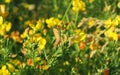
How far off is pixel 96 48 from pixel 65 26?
0.33 m

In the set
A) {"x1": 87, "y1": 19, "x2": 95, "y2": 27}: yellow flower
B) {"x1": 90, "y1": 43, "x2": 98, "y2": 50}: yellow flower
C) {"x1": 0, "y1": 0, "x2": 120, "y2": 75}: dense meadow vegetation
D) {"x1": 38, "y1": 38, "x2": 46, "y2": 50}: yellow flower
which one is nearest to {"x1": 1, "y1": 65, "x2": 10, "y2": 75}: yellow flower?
{"x1": 0, "y1": 0, "x2": 120, "y2": 75}: dense meadow vegetation

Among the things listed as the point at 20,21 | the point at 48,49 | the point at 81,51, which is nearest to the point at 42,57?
the point at 48,49

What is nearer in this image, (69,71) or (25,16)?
(69,71)

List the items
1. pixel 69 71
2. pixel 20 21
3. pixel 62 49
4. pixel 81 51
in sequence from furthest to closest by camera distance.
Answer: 1. pixel 20 21
2. pixel 81 51
3. pixel 69 71
4. pixel 62 49

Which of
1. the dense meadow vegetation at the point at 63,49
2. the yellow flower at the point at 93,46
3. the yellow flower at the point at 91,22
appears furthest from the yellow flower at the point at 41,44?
the yellow flower at the point at 91,22

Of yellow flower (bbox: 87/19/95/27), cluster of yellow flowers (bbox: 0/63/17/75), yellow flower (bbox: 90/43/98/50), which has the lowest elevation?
yellow flower (bbox: 90/43/98/50)

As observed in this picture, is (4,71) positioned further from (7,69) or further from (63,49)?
(63,49)

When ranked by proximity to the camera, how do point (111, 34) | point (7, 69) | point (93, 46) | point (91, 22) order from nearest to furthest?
1. point (7, 69)
2. point (111, 34)
3. point (93, 46)
4. point (91, 22)

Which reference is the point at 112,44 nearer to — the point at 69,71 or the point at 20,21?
the point at 69,71

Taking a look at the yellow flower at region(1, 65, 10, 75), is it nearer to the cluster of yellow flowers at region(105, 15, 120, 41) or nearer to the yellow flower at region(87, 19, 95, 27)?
the cluster of yellow flowers at region(105, 15, 120, 41)

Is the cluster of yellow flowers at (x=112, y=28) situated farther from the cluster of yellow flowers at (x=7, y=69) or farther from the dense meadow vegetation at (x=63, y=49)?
the cluster of yellow flowers at (x=7, y=69)

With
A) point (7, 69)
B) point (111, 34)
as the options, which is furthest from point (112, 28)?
point (7, 69)

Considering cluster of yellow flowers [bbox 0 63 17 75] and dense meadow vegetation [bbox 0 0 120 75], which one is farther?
dense meadow vegetation [bbox 0 0 120 75]

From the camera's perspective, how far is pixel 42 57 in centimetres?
279
